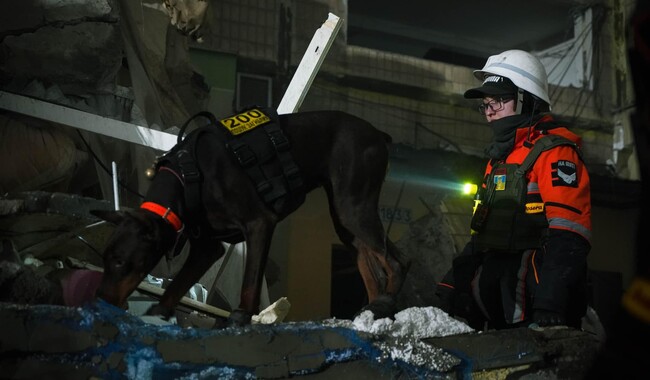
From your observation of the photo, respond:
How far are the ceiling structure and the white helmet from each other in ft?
27.2

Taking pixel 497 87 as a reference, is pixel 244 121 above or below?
below

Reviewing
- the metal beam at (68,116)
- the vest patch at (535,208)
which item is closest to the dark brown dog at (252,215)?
the vest patch at (535,208)

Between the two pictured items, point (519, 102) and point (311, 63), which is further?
point (311, 63)

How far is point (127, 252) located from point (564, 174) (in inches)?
84.3

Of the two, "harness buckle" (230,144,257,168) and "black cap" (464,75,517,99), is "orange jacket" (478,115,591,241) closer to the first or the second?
"black cap" (464,75,517,99)

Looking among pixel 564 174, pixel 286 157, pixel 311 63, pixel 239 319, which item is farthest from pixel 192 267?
pixel 564 174

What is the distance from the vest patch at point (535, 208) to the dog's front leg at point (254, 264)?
1.38 meters

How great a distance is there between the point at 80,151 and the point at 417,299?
5.38m

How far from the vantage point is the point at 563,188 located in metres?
4.02

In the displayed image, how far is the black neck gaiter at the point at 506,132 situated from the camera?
14.4 feet

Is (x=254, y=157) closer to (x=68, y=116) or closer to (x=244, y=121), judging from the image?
(x=244, y=121)

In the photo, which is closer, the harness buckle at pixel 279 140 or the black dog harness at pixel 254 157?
the black dog harness at pixel 254 157

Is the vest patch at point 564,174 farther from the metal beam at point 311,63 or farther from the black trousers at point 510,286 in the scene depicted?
the metal beam at point 311,63

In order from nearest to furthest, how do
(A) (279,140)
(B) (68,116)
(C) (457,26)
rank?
(A) (279,140), (B) (68,116), (C) (457,26)
